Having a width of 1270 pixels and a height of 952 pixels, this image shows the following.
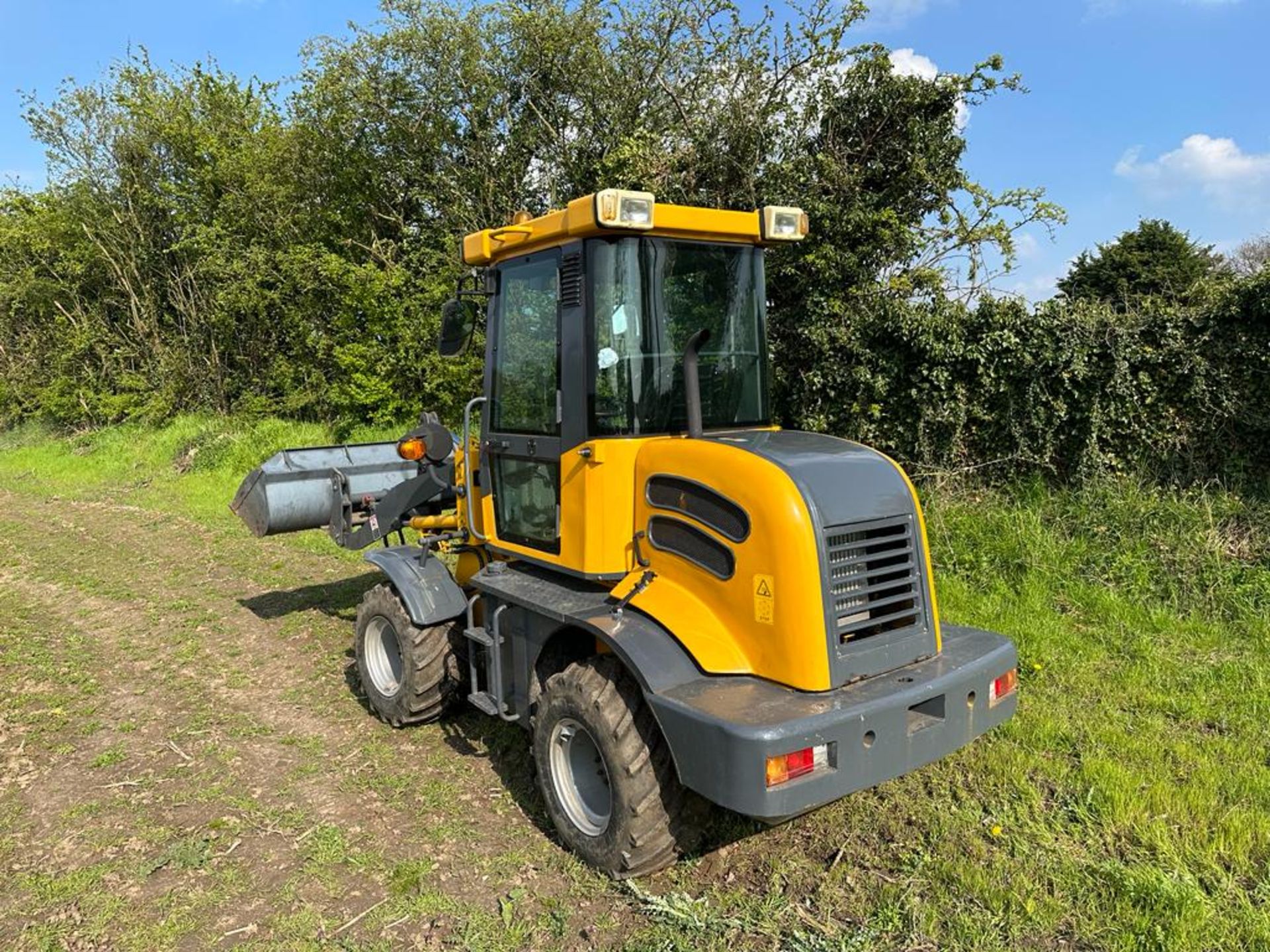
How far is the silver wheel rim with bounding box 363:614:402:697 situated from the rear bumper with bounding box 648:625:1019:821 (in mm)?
2463

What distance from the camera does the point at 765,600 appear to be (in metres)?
3.08

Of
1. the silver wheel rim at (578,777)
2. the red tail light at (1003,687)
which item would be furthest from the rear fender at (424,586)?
the red tail light at (1003,687)

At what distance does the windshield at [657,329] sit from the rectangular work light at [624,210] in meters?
0.18

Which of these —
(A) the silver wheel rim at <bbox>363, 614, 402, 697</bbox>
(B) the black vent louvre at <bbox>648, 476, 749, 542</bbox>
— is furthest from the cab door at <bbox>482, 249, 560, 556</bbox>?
(A) the silver wheel rim at <bbox>363, 614, 402, 697</bbox>

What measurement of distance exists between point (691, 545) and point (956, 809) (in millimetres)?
1679

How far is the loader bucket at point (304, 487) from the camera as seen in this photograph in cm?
584

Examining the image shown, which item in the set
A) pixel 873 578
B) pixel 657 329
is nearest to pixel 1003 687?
pixel 873 578

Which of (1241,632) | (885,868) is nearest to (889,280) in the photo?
(1241,632)

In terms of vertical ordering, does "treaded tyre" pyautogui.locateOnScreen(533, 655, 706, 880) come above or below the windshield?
below

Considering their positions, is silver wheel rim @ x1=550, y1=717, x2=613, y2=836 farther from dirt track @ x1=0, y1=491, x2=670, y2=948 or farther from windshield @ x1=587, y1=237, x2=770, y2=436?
windshield @ x1=587, y1=237, x2=770, y2=436

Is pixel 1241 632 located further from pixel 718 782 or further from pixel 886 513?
pixel 718 782

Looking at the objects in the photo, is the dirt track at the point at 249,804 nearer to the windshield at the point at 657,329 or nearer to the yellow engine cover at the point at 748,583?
the yellow engine cover at the point at 748,583

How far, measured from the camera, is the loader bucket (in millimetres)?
5836

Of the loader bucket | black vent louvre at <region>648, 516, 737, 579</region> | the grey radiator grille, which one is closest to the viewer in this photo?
the grey radiator grille
